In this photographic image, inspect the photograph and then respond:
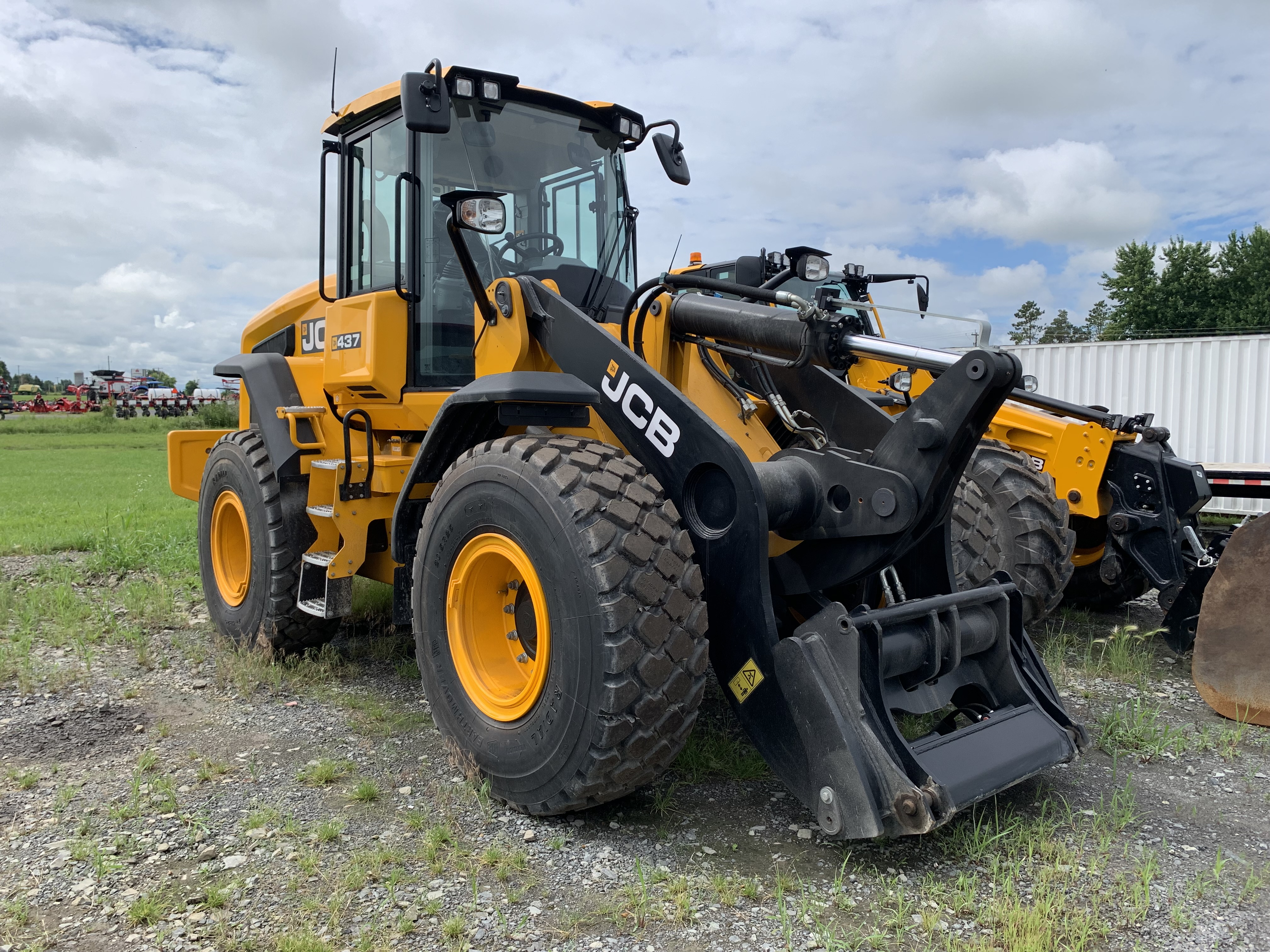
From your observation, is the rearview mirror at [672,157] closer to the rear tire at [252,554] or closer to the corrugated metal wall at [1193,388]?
the rear tire at [252,554]

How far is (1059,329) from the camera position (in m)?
57.1

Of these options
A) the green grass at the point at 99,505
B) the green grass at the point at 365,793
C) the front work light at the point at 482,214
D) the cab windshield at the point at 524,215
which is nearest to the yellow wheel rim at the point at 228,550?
the cab windshield at the point at 524,215

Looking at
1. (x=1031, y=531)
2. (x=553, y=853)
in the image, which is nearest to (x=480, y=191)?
(x=553, y=853)

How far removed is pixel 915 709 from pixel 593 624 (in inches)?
44.2

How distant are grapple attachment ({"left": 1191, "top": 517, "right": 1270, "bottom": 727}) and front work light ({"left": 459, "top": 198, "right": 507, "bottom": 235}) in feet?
12.2

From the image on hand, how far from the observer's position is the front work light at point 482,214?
3641 mm

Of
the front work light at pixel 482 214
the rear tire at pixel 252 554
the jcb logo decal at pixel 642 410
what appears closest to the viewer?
the jcb logo decal at pixel 642 410

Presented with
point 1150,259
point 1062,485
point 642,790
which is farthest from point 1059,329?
point 642,790

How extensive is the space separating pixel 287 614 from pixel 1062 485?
190 inches

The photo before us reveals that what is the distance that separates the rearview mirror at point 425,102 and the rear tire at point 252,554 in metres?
2.37

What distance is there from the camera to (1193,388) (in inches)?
512

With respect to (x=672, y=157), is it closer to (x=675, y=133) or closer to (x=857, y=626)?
(x=675, y=133)

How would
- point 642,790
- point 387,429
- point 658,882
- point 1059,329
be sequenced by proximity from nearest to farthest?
point 658,882 → point 642,790 → point 387,429 → point 1059,329

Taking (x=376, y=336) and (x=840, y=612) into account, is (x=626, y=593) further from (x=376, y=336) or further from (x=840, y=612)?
(x=376, y=336)
